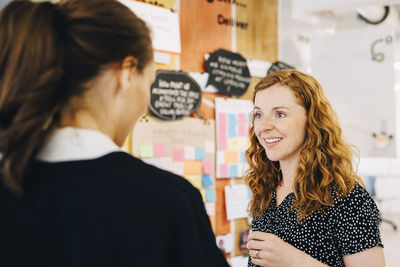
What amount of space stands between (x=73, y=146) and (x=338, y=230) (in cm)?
98

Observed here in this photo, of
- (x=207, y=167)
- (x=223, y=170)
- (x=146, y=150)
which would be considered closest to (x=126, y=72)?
(x=146, y=150)

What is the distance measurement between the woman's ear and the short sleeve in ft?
3.00

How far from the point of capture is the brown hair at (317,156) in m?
1.33

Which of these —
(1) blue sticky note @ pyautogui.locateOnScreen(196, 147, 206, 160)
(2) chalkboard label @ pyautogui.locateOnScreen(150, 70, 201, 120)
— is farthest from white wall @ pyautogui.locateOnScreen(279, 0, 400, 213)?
(1) blue sticky note @ pyautogui.locateOnScreen(196, 147, 206, 160)

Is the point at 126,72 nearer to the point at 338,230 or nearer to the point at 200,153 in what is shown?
the point at 338,230

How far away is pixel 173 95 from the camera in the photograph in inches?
90.1

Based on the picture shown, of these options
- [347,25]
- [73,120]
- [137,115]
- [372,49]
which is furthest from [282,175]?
[347,25]

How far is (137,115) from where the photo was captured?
0.79m

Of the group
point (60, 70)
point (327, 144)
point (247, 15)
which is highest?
point (247, 15)

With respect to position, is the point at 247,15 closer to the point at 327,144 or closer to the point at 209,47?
the point at 209,47

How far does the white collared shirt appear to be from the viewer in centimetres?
65

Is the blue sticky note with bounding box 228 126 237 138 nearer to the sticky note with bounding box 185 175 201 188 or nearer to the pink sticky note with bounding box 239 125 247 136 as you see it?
the pink sticky note with bounding box 239 125 247 136

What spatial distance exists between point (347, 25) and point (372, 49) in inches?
16.8

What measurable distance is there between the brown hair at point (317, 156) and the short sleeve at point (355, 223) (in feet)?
0.12
